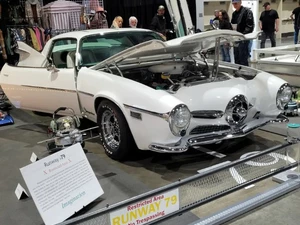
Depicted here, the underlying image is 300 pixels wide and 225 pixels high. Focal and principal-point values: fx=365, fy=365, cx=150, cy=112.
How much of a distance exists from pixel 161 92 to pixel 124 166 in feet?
2.78

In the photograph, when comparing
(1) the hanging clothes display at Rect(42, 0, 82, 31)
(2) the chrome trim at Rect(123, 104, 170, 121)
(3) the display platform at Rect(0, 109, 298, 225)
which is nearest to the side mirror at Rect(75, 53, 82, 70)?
(3) the display platform at Rect(0, 109, 298, 225)

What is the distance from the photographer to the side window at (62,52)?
440 centimetres

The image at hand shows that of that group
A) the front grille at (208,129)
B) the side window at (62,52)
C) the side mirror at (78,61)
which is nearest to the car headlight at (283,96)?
the front grille at (208,129)

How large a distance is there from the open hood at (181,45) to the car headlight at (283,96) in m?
0.64

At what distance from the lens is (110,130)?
3.65 m

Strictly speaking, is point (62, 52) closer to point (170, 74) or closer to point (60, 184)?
point (170, 74)

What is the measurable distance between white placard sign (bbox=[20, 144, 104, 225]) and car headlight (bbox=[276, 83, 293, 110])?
2003mm

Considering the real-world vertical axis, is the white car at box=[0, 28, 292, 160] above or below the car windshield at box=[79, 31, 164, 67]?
below

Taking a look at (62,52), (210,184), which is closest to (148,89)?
(210,184)

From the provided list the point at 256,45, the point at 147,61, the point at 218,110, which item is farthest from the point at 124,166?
the point at 256,45

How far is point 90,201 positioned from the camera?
2752mm

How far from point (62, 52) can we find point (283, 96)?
105 inches

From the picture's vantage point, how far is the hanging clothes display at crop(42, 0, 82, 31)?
745 cm

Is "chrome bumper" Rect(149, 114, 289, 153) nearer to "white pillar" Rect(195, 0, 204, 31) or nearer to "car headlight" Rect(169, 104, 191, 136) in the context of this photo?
"car headlight" Rect(169, 104, 191, 136)
